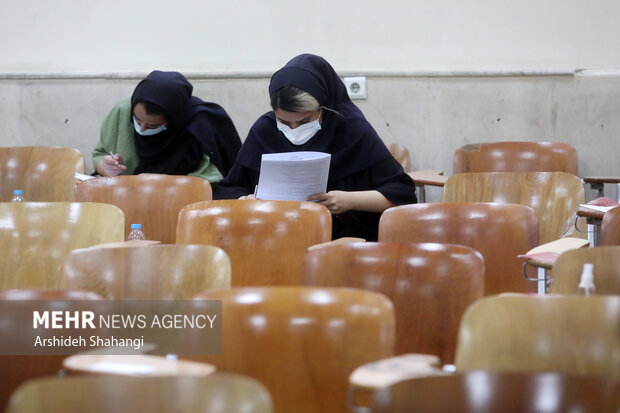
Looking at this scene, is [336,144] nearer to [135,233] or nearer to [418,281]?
[135,233]

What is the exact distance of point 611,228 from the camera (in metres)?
2.69

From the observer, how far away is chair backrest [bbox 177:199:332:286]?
9.04 feet

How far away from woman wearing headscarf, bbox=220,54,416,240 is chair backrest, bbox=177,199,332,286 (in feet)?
1.94

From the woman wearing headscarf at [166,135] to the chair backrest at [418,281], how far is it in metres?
2.59

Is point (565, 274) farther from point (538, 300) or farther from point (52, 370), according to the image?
point (52, 370)

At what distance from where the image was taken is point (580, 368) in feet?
5.09

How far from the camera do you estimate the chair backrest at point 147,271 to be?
2.15 m

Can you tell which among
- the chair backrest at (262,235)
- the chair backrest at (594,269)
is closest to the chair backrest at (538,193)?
the chair backrest at (262,235)

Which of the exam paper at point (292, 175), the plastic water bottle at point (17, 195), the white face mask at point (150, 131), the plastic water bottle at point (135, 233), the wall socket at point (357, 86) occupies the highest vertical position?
the wall socket at point (357, 86)

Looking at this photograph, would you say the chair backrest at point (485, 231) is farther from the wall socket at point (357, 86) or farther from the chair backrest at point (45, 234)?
the wall socket at point (357, 86)

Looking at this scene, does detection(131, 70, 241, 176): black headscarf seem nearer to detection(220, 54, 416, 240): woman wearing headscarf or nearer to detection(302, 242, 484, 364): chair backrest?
detection(220, 54, 416, 240): woman wearing headscarf

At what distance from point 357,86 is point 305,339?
3928 mm

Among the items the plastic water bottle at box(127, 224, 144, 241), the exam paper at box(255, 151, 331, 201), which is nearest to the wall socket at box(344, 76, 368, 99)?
the exam paper at box(255, 151, 331, 201)

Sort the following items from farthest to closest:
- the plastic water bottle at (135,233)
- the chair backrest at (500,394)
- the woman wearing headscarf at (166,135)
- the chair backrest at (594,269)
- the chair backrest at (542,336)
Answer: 1. the woman wearing headscarf at (166,135)
2. the plastic water bottle at (135,233)
3. the chair backrest at (594,269)
4. the chair backrest at (542,336)
5. the chair backrest at (500,394)
